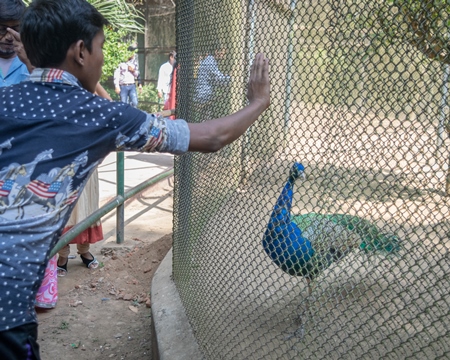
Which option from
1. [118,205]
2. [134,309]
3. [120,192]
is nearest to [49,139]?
[134,309]

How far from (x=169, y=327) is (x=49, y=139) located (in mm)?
1651

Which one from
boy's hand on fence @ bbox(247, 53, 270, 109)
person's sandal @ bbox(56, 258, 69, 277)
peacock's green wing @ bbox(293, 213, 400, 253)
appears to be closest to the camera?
boy's hand on fence @ bbox(247, 53, 270, 109)

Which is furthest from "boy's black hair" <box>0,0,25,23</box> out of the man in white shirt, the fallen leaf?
the man in white shirt

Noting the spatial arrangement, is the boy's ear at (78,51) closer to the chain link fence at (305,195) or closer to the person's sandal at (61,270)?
the chain link fence at (305,195)

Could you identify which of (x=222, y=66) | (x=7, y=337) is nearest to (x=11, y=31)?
(x=222, y=66)

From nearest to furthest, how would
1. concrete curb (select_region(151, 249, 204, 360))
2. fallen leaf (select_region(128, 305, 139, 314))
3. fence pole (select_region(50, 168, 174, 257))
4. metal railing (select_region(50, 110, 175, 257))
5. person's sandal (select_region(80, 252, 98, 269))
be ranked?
concrete curb (select_region(151, 249, 204, 360))
fence pole (select_region(50, 168, 174, 257))
metal railing (select_region(50, 110, 175, 257))
fallen leaf (select_region(128, 305, 139, 314))
person's sandal (select_region(80, 252, 98, 269))

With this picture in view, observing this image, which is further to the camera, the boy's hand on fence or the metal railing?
the metal railing

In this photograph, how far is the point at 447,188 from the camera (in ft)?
5.27

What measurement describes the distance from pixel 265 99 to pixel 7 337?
3.16ft

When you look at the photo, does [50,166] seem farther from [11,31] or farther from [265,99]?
[11,31]

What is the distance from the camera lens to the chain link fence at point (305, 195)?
169 cm

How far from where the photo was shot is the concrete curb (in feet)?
8.21

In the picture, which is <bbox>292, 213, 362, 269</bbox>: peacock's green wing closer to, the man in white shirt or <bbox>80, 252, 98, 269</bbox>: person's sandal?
<bbox>80, 252, 98, 269</bbox>: person's sandal

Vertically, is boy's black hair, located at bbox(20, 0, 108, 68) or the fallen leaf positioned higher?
boy's black hair, located at bbox(20, 0, 108, 68)
